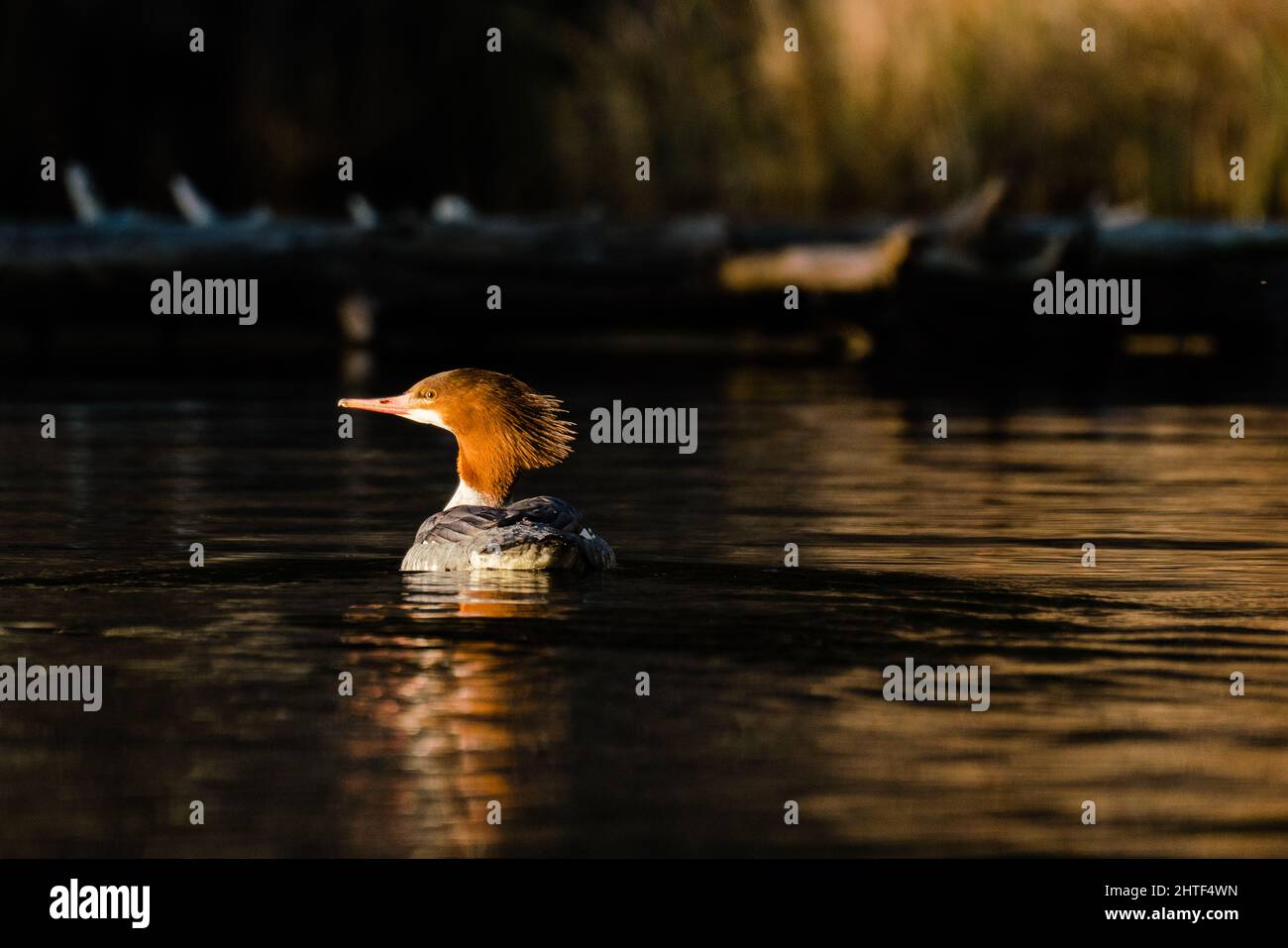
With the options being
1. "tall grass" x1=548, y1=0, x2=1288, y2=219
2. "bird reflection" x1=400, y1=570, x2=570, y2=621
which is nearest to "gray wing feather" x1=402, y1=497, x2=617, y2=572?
"bird reflection" x1=400, y1=570, x2=570, y2=621

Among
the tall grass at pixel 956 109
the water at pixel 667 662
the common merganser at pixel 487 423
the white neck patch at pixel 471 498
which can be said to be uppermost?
the tall grass at pixel 956 109

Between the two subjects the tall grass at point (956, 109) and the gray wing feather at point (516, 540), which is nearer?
the gray wing feather at point (516, 540)

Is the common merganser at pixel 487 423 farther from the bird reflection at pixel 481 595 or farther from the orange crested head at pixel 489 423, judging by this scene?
the bird reflection at pixel 481 595

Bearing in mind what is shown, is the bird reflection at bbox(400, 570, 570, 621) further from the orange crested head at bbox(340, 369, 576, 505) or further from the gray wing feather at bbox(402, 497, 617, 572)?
the orange crested head at bbox(340, 369, 576, 505)

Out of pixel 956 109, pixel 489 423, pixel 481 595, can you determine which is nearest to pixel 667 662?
pixel 481 595

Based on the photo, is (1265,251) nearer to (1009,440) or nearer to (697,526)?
(1009,440)

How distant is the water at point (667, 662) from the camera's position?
686 cm

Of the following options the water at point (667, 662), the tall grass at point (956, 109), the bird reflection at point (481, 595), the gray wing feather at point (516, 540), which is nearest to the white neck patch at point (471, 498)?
the water at point (667, 662)

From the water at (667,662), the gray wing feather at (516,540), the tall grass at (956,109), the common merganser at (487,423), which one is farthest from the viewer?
the tall grass at (956,109)

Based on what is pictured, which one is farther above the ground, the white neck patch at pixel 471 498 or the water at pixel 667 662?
the white neck patch at pixel 471 498

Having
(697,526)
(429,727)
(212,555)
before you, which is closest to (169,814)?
(429,727)

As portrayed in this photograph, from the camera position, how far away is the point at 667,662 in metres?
8.92

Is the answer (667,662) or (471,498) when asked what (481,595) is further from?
(667,662)

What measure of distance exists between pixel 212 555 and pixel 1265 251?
1539 cm
